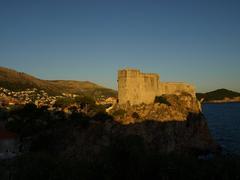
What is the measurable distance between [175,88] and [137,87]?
11.2 m


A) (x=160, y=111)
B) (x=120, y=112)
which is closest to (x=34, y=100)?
(x=120, y=112)

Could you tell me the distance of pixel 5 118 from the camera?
41.6 metres

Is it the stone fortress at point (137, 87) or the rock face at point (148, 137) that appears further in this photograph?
the stone fortress at point (137, 87)

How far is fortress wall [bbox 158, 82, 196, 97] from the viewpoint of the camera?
164 ft

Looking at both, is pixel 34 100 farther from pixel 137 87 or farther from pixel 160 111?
pixel 160 111

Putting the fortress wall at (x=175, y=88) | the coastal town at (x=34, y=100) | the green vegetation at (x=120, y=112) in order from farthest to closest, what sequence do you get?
1. the coastal town at (x=34, y=100)
2. the fortress wall at (x=175, y=88)
3. the green vegetation at (x=120, y=112)

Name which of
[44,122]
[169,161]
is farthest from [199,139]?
[169,161]

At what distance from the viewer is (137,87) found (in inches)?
1716

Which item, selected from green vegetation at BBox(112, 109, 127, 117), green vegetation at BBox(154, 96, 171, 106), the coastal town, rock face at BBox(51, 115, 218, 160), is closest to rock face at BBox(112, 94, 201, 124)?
green vegetation at BBox(154, 96, 171, 106)

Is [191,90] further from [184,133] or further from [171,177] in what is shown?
[171,177]

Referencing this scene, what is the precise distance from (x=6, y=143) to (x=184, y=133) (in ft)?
76.6

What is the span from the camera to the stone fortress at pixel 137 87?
4253cm

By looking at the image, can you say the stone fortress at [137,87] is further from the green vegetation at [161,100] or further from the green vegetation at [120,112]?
the green vegetation at [120,112]

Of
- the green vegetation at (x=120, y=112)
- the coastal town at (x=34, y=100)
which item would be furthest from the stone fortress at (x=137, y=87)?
the coastal town at (x=34, y=100)
